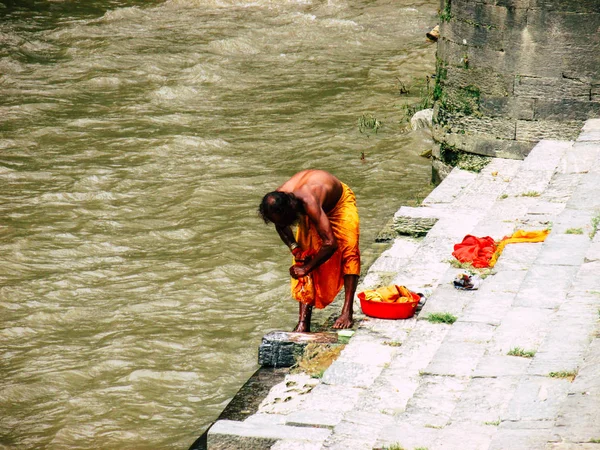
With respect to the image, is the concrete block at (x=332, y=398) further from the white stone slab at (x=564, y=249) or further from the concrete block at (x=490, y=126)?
the concrete block at (x=490, y=126)

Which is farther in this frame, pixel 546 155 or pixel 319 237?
pixel 546 155

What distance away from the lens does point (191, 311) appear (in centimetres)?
854

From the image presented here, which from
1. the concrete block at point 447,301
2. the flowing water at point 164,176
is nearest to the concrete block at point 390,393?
the concrete block at point 447,301

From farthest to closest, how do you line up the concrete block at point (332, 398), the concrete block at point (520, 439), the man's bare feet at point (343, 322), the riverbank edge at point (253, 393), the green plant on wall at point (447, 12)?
1. the green plant on wall at point (447, 12)
2. the man's bare feet at point (343, 322)
3. the riverbank edge at point (253, 393)
4. the concrete block at point (332, 398)
5. the concrete block at point (520, 439)

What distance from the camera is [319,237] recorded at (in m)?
6.64

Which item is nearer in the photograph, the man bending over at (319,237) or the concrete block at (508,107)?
the man bending over at (319,237)

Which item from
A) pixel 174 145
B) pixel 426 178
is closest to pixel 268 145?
pixel 174 145

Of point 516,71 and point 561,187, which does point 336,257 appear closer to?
point 561,187

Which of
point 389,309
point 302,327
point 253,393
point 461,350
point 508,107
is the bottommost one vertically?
point 253,393

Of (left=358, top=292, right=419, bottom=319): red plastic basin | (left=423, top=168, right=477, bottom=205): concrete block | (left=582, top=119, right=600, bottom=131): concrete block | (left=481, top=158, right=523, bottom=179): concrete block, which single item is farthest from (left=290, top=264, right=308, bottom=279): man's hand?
(left=582, top=119, right=600, bottom=131): concrete block

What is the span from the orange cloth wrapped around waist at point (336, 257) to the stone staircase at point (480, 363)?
0.39m

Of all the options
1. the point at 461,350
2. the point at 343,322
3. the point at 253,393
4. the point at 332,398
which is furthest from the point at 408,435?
the point at 343,322

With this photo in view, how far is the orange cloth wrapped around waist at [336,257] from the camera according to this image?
6789mm

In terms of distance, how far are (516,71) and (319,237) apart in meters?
3.94
